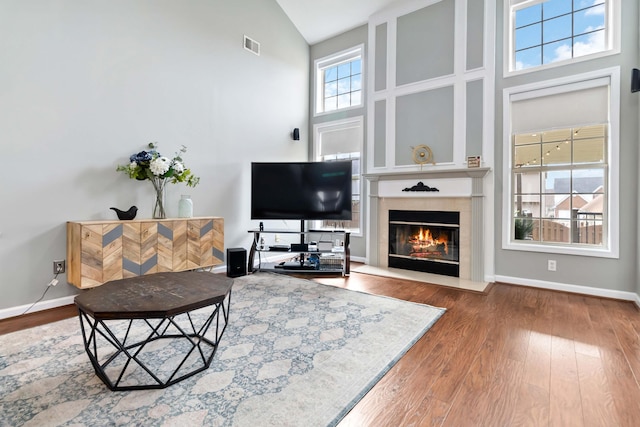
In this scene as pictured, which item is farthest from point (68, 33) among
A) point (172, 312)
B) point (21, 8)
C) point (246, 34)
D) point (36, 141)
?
point (172, 312)

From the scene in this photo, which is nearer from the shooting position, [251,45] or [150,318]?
[150,318]

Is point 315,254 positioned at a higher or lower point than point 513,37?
lower

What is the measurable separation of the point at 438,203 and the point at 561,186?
4.44ft

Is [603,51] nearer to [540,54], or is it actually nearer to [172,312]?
[540,54]

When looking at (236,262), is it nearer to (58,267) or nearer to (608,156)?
(58,267)

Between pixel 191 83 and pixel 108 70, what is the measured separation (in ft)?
3.04

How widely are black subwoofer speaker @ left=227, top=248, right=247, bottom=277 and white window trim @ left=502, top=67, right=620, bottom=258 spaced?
10.9 ft

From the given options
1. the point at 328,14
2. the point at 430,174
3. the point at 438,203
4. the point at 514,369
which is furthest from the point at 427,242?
the point at 328,14

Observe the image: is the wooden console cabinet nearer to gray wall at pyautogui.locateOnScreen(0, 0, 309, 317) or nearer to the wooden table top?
gray wall at pyautogui.locateOnScreen(0, 0, 309, 317)

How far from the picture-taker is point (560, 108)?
3396mm

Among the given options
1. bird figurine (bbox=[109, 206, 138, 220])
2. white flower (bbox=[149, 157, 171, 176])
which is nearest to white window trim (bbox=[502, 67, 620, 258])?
white flower (bbox=[149, 157, 171, 176])

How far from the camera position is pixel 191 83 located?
3.82 metres

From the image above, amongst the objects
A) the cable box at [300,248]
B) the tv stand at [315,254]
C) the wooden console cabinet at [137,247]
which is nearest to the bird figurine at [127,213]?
the wooden console cabinet at [137,247]

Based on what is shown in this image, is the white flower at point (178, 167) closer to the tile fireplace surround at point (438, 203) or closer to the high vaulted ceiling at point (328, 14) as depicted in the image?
the tile fireplace surround at point (438, 203)
